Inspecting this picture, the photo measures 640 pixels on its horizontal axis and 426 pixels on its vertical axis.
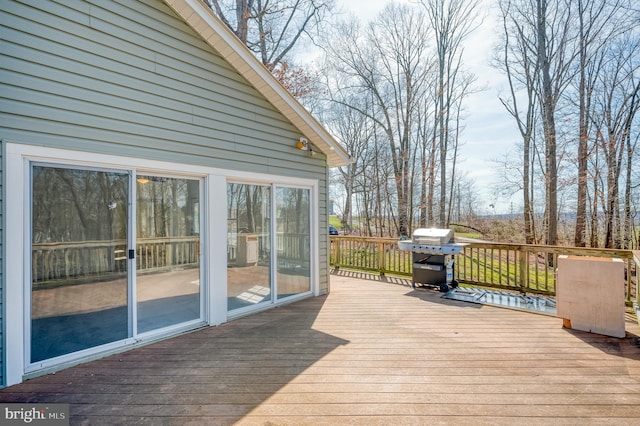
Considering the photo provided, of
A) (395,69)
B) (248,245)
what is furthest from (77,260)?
(395,69)

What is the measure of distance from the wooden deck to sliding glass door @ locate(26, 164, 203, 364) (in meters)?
0.33

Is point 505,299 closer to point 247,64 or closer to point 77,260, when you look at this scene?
point 247,64

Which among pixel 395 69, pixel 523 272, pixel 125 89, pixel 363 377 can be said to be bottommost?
pixel 363 377

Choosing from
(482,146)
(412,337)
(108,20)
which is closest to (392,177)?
(482,146)

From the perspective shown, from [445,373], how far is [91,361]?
10.7ft

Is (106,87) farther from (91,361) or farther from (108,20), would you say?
(91,361)

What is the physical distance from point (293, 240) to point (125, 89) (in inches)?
116

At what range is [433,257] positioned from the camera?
5.64 metres

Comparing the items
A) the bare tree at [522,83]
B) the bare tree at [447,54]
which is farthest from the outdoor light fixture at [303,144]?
the bare tree at [522,83]

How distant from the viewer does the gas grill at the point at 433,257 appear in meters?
5.28

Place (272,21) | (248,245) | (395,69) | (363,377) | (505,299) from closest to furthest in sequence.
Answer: (363,377) < (248,245) < (505,299) < (272,21) < (395,69)

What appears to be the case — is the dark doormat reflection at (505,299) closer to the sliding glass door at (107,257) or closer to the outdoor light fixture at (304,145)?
the outdoor light fixture at (304,145)

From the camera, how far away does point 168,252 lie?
11.9 ft

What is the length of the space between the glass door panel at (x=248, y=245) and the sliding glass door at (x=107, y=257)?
0.45 metres
